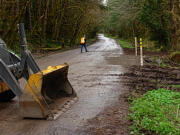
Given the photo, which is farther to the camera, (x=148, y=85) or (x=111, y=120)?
(x=148, y=85)

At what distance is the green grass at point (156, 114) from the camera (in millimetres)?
4688

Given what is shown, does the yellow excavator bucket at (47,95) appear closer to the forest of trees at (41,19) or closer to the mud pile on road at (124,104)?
the mud pile on road at (124,104)

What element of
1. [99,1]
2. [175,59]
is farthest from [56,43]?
[175,59]

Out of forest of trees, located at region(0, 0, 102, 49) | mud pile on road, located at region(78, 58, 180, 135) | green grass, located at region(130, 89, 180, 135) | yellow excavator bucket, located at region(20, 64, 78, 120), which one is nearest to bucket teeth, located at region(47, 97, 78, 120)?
yellow excavator bucket, located at region(20, 64, 78, 120)

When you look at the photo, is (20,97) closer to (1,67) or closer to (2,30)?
(1,67)

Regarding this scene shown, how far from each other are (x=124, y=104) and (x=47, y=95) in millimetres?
1921

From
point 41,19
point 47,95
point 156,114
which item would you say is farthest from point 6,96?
point 41,19

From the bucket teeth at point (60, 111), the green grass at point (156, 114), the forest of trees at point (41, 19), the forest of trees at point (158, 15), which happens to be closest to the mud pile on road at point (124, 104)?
the green grass at point (156, 114)

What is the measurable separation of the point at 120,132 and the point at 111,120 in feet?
2.18

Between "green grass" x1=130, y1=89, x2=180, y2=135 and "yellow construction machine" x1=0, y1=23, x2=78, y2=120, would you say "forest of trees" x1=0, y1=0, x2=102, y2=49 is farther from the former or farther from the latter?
"green grass" x1=130, y1=89, x2=180, y2=135

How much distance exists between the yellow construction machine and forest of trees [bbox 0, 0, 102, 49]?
43.6 ft

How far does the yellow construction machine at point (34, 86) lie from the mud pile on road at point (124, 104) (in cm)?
92

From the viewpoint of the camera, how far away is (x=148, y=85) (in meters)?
8.82

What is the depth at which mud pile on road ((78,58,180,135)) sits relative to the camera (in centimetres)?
489
